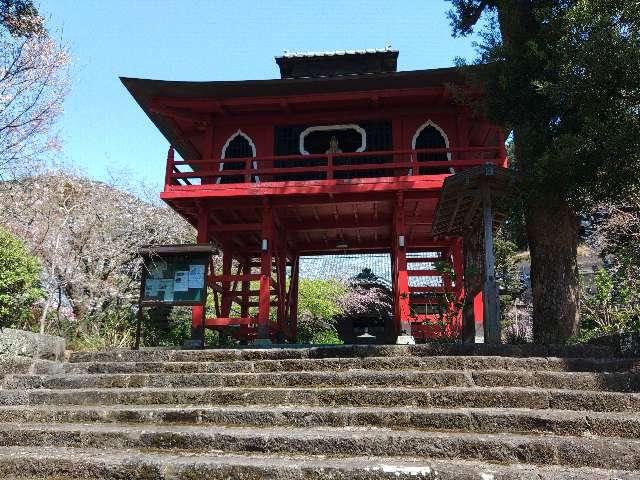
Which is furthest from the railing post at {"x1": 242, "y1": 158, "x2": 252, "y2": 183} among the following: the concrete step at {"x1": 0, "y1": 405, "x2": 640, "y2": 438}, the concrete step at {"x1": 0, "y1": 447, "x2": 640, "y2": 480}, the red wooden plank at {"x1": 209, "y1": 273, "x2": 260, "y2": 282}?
the concrete step at {"x1": 0, "y1": 447, "x2": 640, "y2": 480}

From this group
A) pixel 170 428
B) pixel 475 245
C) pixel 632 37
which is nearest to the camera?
pixel 170 428

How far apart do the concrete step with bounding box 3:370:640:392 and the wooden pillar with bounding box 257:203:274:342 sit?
16.2 ft

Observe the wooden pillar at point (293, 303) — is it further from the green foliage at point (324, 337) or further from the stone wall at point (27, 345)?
the stone wall at point (27, 345)

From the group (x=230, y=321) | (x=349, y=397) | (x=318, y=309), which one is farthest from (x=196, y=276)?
(x=318, y=309)

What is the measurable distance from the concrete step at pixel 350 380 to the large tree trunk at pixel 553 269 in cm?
244

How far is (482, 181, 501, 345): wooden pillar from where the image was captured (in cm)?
715

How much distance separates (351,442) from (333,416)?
0.54m

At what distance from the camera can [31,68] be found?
9.80 meters

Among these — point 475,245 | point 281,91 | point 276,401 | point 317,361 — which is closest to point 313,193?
point 281,91

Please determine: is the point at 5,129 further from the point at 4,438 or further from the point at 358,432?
the point at 358,432

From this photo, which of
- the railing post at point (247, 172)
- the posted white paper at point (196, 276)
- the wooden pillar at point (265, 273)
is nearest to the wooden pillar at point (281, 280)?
the wooden pillar at point (265, 273)

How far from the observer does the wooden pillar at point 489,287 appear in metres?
7.15

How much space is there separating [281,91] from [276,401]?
26.5ft

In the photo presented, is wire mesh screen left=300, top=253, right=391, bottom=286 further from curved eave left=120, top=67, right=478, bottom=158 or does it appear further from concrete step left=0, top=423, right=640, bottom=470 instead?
concrete step left=0, top=423, right=640, bottom=470
